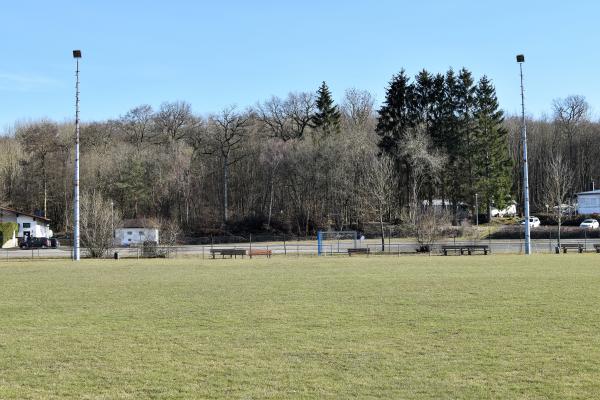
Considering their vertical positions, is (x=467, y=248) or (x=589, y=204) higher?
(x=589, y=204)

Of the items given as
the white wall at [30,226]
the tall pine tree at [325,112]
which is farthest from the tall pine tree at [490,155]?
the white wall at [30,226]

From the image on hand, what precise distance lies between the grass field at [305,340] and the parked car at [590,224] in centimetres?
4889

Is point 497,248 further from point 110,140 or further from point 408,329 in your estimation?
point 110,140

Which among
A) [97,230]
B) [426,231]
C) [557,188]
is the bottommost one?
[426,231]

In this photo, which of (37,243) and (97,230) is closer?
(97,230)

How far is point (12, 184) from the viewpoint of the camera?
8925 cm

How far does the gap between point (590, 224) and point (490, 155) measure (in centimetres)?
1490

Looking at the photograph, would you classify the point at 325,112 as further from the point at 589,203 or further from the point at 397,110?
the point at 589,203

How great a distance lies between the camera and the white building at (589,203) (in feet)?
262

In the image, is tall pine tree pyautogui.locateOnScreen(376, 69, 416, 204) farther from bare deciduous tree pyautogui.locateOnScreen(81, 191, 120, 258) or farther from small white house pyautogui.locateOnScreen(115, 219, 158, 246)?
bare deciduous tree pyautogui.locateOnScreen(81, 191, 120, 258)

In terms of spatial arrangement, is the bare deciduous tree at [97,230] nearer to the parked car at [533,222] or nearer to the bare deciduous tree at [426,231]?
the bare deciduous tree at [426,231]

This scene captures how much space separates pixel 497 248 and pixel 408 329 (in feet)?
130

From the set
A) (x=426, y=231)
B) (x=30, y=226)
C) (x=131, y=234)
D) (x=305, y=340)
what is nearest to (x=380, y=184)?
(x=426, y=231)

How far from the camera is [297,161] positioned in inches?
3150
